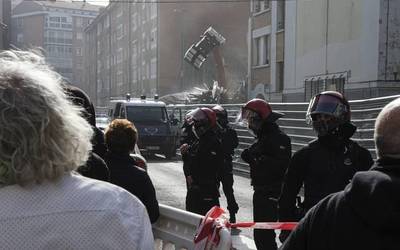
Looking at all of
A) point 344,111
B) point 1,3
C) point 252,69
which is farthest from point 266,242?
point 252,69

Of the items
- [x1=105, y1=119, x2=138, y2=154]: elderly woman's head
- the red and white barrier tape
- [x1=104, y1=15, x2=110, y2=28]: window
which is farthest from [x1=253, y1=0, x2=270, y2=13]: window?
[x1=104, y1=15, x2=110, y2=28]: window

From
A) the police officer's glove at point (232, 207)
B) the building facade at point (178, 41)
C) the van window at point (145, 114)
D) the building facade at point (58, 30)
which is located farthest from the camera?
the building facade at point (58, 30)

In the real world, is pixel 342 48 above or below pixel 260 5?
below

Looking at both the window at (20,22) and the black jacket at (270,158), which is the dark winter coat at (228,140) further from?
the window at (20,22)

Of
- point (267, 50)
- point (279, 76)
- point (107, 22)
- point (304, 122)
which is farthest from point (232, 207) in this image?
point (107, 22)

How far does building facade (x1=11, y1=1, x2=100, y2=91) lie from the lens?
9844 cm

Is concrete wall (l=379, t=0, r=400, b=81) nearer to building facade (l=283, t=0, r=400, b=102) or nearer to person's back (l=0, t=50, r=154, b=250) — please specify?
building facade (l=283, t=0, r=400, b=102)

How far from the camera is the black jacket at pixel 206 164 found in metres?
6.21

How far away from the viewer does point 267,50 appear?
106 feet

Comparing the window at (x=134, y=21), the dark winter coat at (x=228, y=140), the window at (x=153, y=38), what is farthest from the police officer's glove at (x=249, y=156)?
the window at (x=134, y=21)

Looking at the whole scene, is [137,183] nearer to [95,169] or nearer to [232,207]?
[95,169]

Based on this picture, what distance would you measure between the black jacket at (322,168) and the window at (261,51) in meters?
28.4

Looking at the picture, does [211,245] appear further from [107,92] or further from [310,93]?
[107,92]

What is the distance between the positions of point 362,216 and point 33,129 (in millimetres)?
1091
